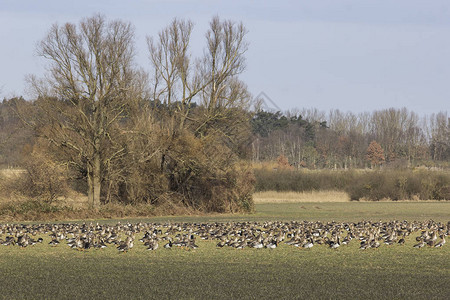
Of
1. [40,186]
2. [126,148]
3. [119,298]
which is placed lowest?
[119,298]

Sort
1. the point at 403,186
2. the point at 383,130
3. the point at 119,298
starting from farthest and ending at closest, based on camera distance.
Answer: the point at 383,130 < the point at 403,186 < the point at 119,298

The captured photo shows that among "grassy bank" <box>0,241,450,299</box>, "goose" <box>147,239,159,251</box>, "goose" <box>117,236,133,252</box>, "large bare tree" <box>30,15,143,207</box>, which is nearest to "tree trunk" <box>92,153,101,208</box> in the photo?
"large bare tree" <box>30,15,143,207</box>

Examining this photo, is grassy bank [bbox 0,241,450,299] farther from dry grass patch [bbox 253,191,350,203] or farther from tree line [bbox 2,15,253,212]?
dry grass patch [bbox 253,191,350,203]

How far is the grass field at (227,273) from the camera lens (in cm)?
1482

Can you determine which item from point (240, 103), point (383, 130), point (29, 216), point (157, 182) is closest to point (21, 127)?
point (29, 216)

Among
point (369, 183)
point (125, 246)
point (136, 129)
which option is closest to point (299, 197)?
point (369, 183)

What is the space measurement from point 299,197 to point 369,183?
1106 centimetres

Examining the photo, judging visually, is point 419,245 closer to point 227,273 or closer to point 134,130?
point 227,273

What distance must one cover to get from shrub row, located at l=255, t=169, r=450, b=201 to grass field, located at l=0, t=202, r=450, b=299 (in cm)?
5690

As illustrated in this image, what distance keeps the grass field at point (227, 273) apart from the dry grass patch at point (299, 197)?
161 feet

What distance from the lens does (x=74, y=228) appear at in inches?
1160

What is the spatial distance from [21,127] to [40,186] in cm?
491

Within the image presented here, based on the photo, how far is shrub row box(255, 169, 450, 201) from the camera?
78812 mm

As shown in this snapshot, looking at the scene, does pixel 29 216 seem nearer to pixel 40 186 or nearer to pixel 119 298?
pixel 40 186
